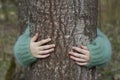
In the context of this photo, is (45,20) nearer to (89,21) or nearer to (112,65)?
(89,21)

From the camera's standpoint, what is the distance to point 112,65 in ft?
22.3

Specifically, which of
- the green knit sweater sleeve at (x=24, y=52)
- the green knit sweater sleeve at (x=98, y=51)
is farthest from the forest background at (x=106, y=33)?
the green knit sweater sleeve at (x=98, y=51)

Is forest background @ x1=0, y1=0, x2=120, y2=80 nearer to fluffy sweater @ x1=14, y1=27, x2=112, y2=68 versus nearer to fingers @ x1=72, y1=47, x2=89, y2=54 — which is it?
fluffy sweater @ x1=14, y1=27, x2=112, y2=68

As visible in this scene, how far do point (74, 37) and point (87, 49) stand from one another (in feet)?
0.41

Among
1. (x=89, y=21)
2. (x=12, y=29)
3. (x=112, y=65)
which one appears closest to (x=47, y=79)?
(x=89, y=21)

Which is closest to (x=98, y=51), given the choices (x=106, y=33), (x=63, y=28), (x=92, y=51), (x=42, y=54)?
(x=92, y=51)

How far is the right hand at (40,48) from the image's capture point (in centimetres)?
274

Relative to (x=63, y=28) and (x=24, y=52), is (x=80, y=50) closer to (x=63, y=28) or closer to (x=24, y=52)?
(x=63, y=28)

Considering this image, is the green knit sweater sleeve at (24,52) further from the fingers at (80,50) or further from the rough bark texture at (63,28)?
the fingers at (80,50)

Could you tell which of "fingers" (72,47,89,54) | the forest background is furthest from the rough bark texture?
the forest background

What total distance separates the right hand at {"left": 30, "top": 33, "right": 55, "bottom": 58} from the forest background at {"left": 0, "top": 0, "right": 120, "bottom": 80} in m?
1.72

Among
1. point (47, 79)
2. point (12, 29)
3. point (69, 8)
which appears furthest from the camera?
point (12, 29)

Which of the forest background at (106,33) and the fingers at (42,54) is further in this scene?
the forest background at (106,33)

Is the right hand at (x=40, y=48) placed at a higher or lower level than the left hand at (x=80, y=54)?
higher
